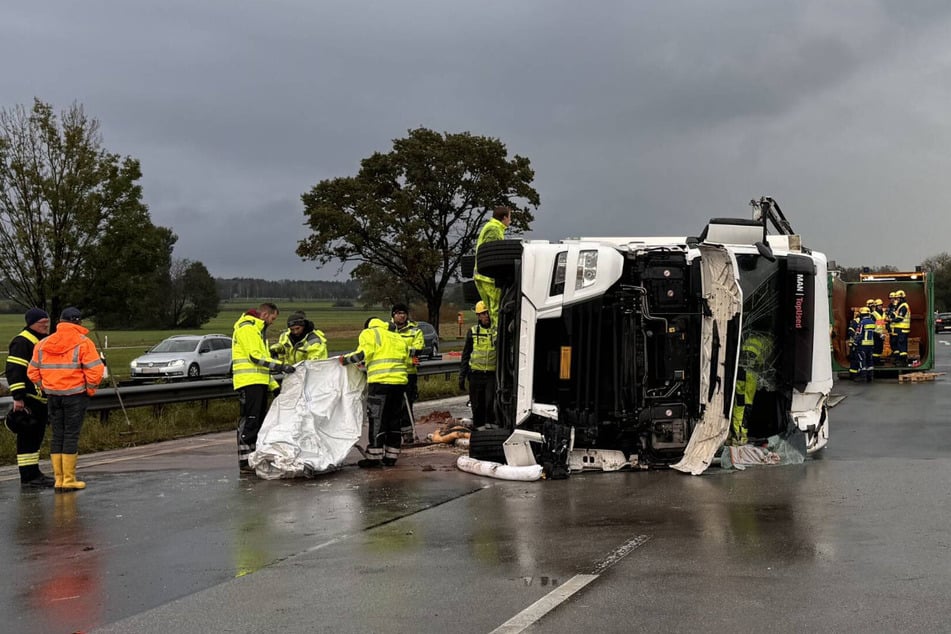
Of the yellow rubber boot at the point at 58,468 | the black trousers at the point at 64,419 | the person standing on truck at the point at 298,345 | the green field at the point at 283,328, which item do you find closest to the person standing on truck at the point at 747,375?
the person standing on truck at the point at 298,345

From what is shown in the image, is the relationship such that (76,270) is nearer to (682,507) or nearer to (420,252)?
(420,252)

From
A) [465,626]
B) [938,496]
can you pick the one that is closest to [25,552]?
[465,626]

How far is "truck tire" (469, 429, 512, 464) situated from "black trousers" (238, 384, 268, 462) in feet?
7.70

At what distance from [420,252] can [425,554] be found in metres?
35.8

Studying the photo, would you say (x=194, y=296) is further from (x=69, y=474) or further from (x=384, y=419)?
(x=69, y=474)

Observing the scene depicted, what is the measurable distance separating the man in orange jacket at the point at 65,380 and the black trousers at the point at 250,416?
1.55 m

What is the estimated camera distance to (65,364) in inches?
404

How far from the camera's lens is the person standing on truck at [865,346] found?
2450cm

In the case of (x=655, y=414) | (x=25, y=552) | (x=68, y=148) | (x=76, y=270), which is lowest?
(x=25, y=552)

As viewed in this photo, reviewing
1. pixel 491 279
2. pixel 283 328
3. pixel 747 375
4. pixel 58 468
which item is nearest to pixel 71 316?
pixel 58 468

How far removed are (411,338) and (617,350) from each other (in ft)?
9.84

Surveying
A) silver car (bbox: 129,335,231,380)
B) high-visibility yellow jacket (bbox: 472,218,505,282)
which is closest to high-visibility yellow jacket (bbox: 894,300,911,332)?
high-visibility yellow jacket (bbox: 472,218,505,282)

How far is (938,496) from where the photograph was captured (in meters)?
8.62

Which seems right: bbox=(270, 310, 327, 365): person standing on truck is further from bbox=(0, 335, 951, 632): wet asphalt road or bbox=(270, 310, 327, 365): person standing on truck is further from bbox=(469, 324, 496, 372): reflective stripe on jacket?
bbox=(469, 324, 496, 372): reflective stripe on jacket
